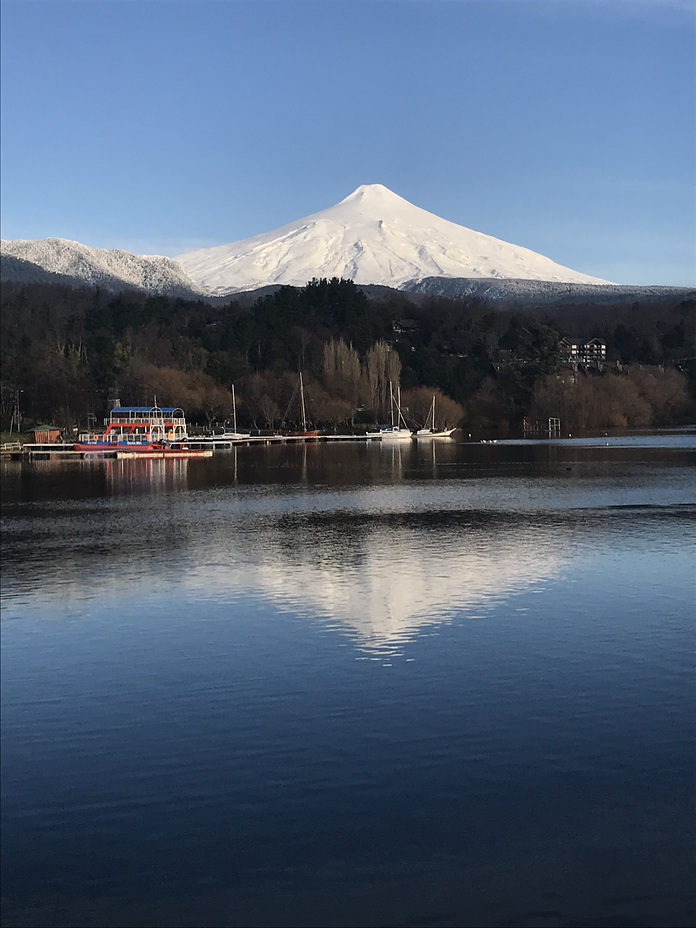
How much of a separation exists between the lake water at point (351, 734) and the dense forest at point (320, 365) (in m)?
66.0

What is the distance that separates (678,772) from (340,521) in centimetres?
2114

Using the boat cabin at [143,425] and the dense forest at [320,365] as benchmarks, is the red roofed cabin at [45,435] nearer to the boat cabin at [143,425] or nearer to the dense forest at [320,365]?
the boat cabin at [143,425]

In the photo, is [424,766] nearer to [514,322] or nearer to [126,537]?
[126,537]

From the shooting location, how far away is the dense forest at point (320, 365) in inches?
3506

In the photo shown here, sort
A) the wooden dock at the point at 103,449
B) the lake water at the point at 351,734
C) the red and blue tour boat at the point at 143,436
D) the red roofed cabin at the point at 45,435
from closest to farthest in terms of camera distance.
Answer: the lake water at the point at 351,734 < the wooden dock at the point at 103,449 < the red and blue tour boat at the point at 143,436 < the red roofed cabin at the point at 45,435

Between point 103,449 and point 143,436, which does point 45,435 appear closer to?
point 103,449

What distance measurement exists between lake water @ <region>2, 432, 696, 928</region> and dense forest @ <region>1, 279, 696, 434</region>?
6604 cm

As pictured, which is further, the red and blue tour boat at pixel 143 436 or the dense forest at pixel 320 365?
the dense forest at pixel 320 365

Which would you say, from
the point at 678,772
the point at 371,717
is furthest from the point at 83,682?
the point at 678,772

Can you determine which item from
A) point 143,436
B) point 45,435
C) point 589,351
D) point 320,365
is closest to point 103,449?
point 143,436

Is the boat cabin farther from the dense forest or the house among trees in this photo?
the house among trees

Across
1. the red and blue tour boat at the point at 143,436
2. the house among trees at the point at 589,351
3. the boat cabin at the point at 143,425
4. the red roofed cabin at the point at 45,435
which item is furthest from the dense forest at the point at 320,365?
the red and blue tour boat at the point at 143,436

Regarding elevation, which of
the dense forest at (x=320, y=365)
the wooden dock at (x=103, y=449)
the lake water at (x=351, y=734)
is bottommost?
the lake water at (x=351, y=734)

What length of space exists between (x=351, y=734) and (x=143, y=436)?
68.2 m
